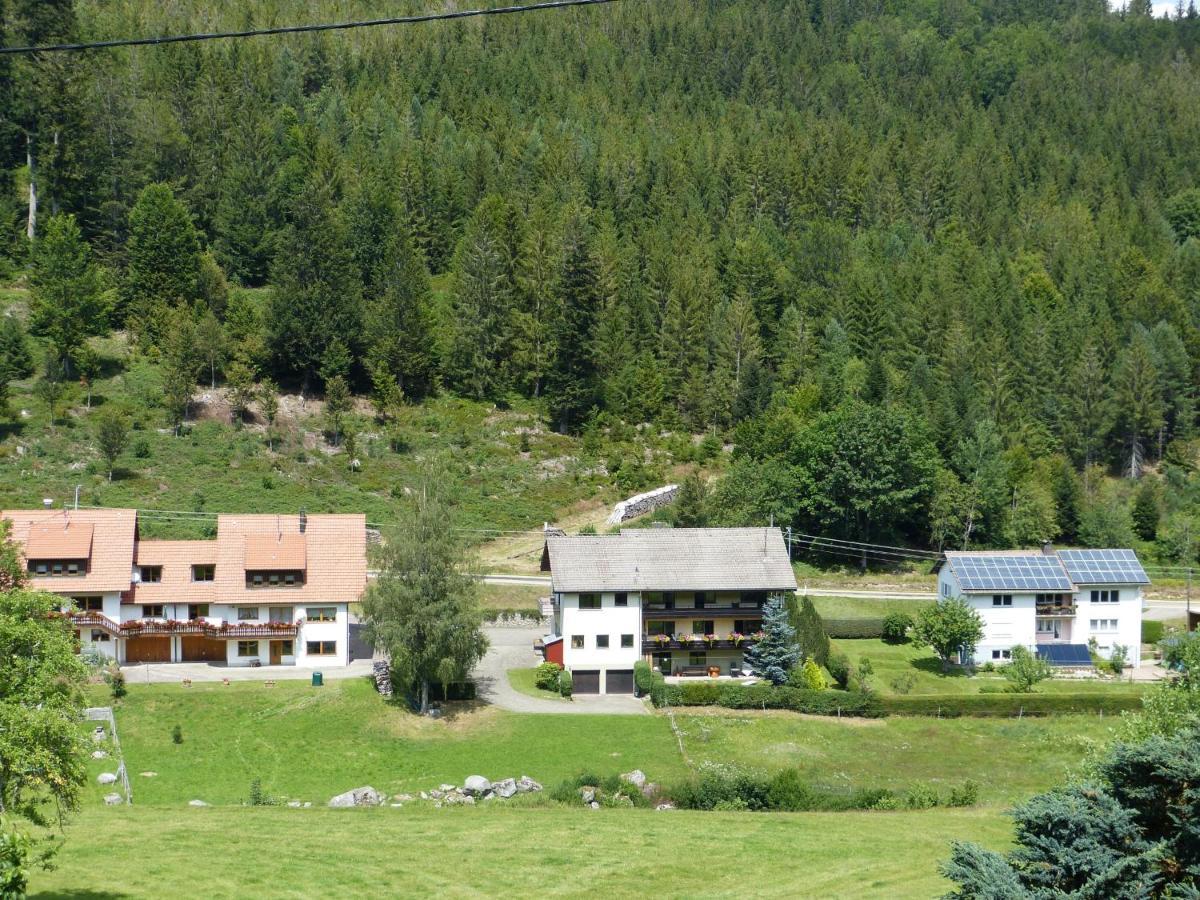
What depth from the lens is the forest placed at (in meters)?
96.0

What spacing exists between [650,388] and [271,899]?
7567 cm

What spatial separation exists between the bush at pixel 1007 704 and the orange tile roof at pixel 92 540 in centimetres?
3770

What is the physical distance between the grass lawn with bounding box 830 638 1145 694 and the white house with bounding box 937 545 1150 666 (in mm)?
3287

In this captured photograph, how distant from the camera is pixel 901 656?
74.7 meters

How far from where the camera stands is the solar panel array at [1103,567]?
76062mm

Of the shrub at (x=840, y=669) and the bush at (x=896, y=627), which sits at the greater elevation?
the bush at (x=896, y=627)

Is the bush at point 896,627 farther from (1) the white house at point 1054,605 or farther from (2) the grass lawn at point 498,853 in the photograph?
(2) the grass lawn at point 498,853

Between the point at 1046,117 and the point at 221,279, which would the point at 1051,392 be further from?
the point at 1046,117

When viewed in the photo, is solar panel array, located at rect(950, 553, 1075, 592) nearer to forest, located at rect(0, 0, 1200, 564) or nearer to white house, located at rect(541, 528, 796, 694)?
white house, located at rect(541, 528, 796, 694)

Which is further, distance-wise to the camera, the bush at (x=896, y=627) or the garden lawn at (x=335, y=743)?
the bush at (x=896, y=627)

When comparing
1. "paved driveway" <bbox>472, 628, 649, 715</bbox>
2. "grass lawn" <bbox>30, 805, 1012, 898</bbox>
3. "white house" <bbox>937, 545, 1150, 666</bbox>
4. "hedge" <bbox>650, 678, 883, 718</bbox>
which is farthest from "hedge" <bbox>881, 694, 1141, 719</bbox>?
"grass lawn" <bbox>30, 805, 1012, 898</bbox>

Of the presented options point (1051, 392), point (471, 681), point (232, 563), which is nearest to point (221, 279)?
point (232, 563)

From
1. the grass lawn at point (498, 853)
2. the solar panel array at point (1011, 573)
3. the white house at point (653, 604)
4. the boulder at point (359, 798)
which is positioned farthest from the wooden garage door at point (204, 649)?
the solar panel array at point (1011, 573)

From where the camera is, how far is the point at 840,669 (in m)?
67.6
